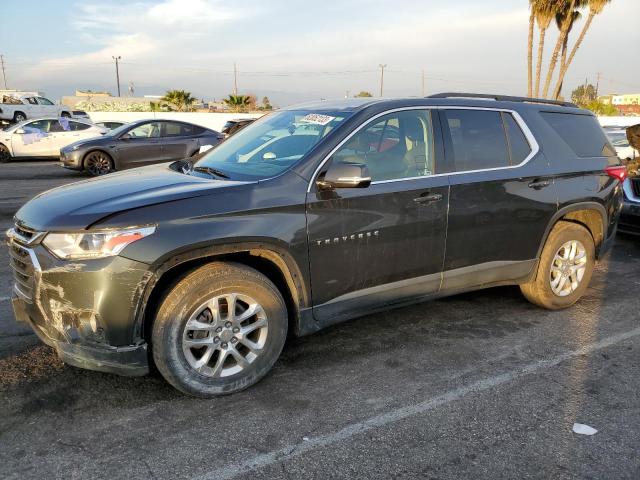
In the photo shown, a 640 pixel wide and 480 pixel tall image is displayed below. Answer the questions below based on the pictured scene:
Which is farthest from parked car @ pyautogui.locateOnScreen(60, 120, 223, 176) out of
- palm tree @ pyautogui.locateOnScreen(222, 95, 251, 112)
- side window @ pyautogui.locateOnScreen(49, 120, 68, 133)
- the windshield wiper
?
palm tree @ pyautogui.locateOnScreen(222, 95, 251, 112)

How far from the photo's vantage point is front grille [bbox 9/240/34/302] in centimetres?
310

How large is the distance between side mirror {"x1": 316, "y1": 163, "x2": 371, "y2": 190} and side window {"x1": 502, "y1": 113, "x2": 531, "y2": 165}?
156 cm

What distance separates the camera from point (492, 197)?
162 inches

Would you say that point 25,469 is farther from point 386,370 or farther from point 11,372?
point 386,370

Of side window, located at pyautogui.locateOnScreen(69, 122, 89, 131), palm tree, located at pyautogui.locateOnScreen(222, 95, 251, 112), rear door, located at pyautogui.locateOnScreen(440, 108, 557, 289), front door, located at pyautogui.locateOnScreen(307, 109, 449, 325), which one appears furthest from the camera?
palm tree, located at pyautogui.locateOnScreen(222, 95, 251, 112)

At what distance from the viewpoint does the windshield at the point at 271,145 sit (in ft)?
11.9

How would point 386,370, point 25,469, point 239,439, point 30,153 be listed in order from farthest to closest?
1. point 30,153
2. point 386,370
3. point 239,439
4. point 25,469

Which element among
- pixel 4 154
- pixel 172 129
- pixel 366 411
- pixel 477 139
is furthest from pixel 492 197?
pixel 4 154

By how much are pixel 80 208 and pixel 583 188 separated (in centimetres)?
396

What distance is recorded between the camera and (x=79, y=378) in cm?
348

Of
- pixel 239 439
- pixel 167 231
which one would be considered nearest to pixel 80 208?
pixel 167 231

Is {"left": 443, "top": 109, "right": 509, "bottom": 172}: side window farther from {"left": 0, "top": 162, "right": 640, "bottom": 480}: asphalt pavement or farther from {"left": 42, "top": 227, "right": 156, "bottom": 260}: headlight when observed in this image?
{"left": 42, "top": 227, "right": 156, "bottom": 260}: headlight

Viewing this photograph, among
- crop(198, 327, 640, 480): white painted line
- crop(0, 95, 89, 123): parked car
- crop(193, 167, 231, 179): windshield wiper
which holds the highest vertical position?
crop(0, 95, 89, 123): parked car

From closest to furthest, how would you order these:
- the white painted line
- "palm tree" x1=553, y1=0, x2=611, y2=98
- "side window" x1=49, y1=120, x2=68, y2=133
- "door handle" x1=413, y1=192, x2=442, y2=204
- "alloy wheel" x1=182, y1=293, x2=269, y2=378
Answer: the white painted line, "alloy wheel" x1=182, y1=293, x2=269, y2=378, "door handle" x1=413, y1=192, x2=442, y2=204, "side window" x1=49, y1=120, x2=68, y2=133, "palm tree" x1=553, y1=0, x2=611, y2=98
